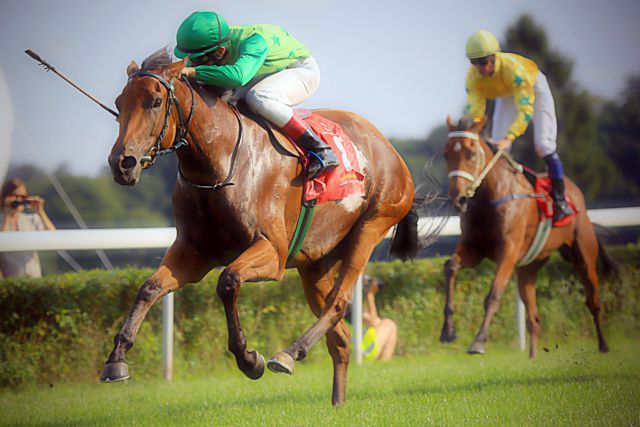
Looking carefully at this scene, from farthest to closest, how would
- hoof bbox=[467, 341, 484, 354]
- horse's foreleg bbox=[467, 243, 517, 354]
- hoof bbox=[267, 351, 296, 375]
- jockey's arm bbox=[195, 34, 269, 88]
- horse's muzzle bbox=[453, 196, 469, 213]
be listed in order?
1. horse's muzzle bbox=[453, 196, 469, 213]
2. horse's foreleg bbox=[467, 243, 517, 354]
3. hoof bbox=[467, 341, 484, 354]
4. jockey's arm bbox=[195, 34, 269, 88]
5. hoof bbox=[267, 351, 296, 375]

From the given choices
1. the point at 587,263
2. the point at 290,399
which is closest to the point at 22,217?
the point at 290,399

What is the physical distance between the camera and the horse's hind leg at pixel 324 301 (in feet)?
16.0

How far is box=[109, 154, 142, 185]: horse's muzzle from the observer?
341 cm

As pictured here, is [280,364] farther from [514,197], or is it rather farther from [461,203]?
[514,197]

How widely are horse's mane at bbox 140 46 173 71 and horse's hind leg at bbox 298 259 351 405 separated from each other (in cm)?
160

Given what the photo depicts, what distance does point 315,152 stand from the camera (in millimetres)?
4277

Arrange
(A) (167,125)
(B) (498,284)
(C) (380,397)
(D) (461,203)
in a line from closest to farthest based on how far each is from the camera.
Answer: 1. (A) (167,125)
2. (C) (380,397)
3. (B) (498,284)
4. (D) (461,203)

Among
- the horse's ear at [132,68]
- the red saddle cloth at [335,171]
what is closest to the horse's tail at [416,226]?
the red saddle cloth at [335,171]

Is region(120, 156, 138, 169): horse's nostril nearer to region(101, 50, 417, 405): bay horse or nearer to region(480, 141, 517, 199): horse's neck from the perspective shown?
region(101, 50, 417, 405): bay horse

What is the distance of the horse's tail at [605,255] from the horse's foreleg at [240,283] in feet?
15.4

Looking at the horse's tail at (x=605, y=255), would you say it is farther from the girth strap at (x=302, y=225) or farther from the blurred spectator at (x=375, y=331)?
the girth strap at (x=302, y=225)

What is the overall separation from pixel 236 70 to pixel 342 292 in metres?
1.28

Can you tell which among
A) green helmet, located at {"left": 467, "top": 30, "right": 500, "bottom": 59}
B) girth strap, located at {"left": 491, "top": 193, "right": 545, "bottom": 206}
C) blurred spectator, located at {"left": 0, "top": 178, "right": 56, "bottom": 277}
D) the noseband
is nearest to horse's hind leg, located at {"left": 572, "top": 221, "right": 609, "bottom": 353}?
girth strap, located at {"left": 491, "top": 193, "right": 545, "bottom": 206}

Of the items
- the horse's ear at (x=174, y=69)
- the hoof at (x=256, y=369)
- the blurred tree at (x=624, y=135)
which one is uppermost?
the horse's ear at (x=174, y=69)
